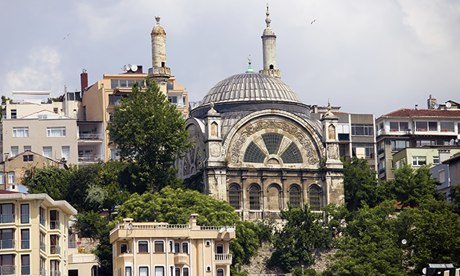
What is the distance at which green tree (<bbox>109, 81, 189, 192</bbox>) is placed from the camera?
133000mm

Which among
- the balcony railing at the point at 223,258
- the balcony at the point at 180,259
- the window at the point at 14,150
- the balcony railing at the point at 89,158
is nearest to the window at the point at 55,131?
the balcony railing at the point at 89,158

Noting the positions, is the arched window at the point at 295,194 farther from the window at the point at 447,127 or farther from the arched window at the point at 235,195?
the window at the point at 447,127

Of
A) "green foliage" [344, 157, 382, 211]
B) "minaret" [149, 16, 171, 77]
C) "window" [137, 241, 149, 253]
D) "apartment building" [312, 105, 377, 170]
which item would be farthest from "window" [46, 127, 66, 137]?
"window" [137, 241, 149, 253]

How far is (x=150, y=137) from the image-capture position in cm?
13362

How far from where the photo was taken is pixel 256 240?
12356 centimetres

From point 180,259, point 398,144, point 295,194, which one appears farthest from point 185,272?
point 398,144

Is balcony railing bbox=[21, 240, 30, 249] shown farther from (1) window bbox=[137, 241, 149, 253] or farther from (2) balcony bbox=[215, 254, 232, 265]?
(2) balcony bbox=[215, 254, 232, 265]

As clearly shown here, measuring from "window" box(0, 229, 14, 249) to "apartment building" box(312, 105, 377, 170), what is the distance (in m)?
63.1

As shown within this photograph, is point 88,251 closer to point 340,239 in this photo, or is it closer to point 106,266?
point 106,266

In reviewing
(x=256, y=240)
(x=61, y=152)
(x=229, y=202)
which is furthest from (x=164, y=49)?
(x=256, y=240)

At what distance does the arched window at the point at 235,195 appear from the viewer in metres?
138

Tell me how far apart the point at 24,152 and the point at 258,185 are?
21.5m

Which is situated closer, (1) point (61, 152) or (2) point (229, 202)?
(2) point (229, 202)

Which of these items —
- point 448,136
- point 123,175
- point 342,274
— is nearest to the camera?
point 342,274
